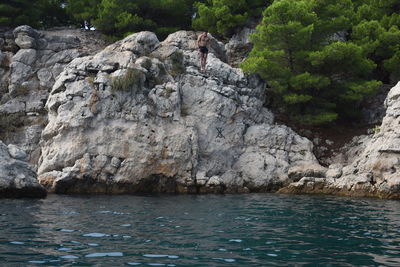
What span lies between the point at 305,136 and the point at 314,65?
166 inches

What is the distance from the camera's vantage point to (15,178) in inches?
609

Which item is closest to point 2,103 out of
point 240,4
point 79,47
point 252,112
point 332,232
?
point 79,47

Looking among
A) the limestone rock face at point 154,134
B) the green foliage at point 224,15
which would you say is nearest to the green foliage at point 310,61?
the limestone rock face at point 154,134

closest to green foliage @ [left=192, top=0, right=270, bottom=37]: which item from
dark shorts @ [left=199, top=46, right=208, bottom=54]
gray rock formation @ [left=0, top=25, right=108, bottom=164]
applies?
gray rock formation @ [left=0, top=25, right=108, bottom=164]

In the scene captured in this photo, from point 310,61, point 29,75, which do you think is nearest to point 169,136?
point 310,61

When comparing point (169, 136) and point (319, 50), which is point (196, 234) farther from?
point (319, 50)

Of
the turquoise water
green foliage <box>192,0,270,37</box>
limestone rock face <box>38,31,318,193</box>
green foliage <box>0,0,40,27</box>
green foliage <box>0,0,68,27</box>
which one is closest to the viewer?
the turquoise water

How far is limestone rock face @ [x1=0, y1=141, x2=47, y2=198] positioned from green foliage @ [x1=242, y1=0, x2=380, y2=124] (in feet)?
44.6

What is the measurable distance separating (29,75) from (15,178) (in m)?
12.8

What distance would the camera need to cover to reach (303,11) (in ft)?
78.7

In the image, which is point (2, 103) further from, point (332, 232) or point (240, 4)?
point (332, 232)

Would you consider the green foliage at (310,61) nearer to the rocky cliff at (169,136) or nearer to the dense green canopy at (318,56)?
the dense green canopy at (318,56)

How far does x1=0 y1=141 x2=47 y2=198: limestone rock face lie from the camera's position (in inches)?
603

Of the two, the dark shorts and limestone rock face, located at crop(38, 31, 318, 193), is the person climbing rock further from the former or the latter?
limestone rock face, located at crop(38, 31, 318, 193)
